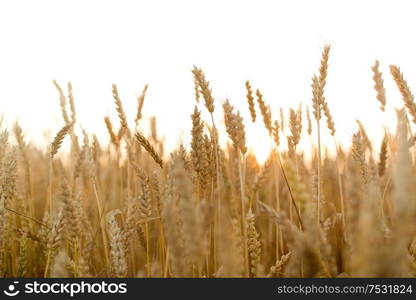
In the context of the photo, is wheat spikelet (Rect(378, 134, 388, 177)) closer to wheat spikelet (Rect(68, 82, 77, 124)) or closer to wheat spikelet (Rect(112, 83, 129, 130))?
wheat spikelet (Rect(112, 83, 129, 130))

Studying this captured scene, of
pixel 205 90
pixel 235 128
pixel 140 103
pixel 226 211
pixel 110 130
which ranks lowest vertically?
pixel 226 211

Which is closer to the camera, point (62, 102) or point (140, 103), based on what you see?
point (140, 103)

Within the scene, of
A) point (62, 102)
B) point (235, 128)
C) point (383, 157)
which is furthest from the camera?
point (62, 102)

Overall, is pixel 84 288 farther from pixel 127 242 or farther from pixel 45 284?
pixel 127 242

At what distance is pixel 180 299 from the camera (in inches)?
47.0

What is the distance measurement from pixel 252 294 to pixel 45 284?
60 cm

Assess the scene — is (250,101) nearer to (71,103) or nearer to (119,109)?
(119,109)

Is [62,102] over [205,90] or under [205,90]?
over

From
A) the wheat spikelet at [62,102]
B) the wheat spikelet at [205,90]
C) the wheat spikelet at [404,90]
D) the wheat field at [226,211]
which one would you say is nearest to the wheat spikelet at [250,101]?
the wheat field at [226,211]

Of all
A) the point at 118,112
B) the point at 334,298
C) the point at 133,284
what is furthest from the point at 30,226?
the point at 334,298

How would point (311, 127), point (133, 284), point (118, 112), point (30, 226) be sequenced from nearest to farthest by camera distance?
point (133, 284) < point (118, 112) < point (30, 226) < point (311, 127)

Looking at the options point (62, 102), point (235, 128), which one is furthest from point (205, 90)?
point (62, 102)

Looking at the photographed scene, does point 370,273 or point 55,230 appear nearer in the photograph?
point 370,273

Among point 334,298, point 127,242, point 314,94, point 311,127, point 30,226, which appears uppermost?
point 311,127
